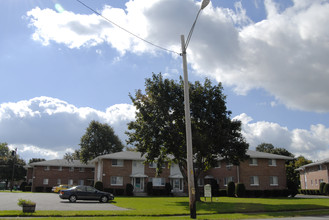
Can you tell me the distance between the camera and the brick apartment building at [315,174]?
45531 millimetres

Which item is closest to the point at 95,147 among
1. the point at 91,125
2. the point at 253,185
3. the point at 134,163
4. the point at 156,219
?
the point at 91,125

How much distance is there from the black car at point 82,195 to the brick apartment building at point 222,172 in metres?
16.1

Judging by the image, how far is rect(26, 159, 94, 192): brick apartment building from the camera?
55719mm

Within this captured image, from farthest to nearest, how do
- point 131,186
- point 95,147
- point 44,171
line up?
1. point 95,147
2. point 44,171
3. point 131,186

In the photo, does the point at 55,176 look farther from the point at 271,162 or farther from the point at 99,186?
the point at 271,162

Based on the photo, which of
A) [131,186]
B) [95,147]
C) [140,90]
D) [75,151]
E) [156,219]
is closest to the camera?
[156,219]

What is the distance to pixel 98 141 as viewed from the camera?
70.8m

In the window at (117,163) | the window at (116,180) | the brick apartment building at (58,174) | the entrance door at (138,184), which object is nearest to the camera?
the window at (116,180)

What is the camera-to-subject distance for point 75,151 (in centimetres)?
7581

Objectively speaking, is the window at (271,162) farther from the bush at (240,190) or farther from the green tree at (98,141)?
the green tree at (98,141)

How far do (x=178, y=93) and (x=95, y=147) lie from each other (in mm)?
45024

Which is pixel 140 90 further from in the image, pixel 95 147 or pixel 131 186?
pixel 95 147

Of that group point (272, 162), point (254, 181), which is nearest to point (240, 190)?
point (254, 181)

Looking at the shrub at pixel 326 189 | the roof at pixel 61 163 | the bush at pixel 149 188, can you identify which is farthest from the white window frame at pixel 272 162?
the roof at pixel 61 163
